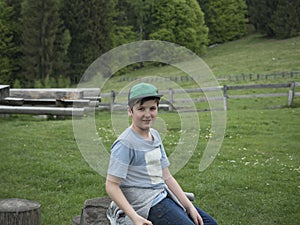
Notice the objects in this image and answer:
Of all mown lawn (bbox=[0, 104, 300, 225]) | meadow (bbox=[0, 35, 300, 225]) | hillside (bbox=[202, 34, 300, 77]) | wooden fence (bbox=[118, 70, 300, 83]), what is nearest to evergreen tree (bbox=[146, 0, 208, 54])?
hillside (bbox=[202, 34, 300, 77])

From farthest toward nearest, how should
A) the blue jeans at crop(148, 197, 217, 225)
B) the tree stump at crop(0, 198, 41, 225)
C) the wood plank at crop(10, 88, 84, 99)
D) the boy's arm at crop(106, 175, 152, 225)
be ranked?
the wood plank at crop(10, 88, 84, 99) → the tree stump at crop(0, 198, 41, 225) → the blue jeans at crop(148, 197, 217, 225) → the boy's arm at crop(106, 175, 152, 225)

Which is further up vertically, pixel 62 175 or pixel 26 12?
pixel 26 12

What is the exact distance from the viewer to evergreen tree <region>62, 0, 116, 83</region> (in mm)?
44344

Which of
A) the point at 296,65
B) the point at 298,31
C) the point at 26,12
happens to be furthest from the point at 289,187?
the point at 298,31

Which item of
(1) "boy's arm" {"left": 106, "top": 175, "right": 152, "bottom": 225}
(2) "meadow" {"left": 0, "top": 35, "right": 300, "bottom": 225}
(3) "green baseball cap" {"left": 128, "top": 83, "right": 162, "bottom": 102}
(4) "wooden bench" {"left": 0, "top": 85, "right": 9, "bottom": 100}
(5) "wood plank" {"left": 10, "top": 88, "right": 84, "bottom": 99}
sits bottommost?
(2) "meadow" {"left": 0, "top": 35, "right": 300, "bottom": 225}

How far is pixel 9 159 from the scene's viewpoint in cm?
1044

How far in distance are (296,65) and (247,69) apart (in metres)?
4.17

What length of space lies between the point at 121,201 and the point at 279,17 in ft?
185

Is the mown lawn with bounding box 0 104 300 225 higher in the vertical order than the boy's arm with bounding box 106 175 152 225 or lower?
lower

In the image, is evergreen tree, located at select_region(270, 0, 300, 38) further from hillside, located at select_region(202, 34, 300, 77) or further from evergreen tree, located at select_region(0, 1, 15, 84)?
evergreen tree, located at select_region(0, 1, 15, 84)

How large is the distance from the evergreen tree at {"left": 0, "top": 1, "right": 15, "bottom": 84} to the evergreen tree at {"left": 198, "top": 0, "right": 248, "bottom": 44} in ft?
95.3

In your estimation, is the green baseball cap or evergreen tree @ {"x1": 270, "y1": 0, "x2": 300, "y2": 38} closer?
the green baseball cap

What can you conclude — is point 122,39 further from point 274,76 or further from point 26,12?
point 274,76

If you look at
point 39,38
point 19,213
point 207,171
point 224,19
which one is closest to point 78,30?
point 39,38
